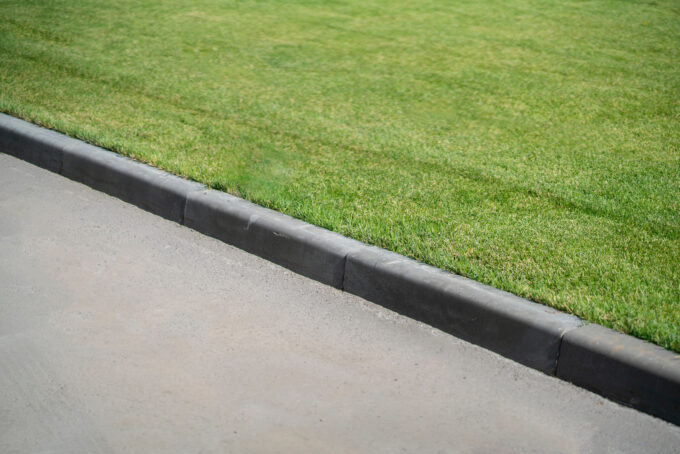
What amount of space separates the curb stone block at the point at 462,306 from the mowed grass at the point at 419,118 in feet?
0.47

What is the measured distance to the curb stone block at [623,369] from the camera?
A: 3213 mm

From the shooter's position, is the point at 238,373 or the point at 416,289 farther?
the point at 416,289

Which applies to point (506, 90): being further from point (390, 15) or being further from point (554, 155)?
point (390, 15)

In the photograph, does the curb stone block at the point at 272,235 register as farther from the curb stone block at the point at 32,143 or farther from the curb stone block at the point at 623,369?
the curb stone block at the point at 32,143

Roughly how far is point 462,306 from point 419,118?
398 centimetres

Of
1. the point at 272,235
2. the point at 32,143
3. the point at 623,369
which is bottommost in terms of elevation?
the point at 32,143

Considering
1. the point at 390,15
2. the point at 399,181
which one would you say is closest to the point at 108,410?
the point at 399,181

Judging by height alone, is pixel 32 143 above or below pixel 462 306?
below

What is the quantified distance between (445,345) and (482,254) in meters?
0.74

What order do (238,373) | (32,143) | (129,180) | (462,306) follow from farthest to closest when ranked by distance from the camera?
(32,143)
(129,180)
(462,306)
(238,373)

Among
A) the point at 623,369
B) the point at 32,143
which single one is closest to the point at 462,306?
the point at 623,369

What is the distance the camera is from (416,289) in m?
4.00

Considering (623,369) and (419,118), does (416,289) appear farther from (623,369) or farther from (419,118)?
(419,118)

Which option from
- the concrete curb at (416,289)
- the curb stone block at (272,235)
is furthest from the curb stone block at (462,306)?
the curb stone block at (272,235)
